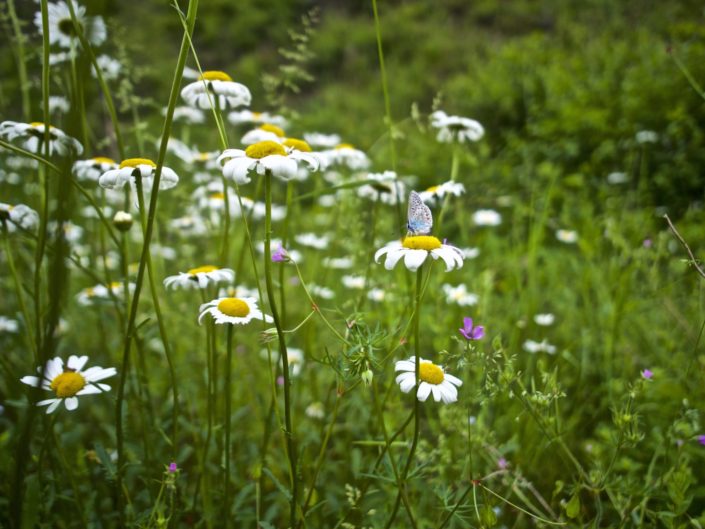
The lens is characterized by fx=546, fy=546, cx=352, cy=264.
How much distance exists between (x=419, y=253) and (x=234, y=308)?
33 cm

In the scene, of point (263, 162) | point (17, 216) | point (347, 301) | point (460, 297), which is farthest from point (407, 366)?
point (460, 297)

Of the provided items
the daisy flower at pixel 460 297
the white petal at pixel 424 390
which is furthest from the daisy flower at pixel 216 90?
the daisy flower at pixel 460 297

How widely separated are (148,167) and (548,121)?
3.26 meters

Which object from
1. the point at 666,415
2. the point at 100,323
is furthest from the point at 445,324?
the point at 100,323

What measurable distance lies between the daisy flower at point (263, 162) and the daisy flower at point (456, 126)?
0.56m

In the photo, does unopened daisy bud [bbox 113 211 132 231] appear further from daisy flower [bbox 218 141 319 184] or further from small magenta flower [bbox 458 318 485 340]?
small magenta flower [bbox 458 318 485 340]

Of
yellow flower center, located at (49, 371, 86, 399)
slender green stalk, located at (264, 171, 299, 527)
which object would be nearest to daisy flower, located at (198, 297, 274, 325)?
slender green stalk, located at (264, 171, 299, 527)

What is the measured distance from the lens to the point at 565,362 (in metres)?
1.78

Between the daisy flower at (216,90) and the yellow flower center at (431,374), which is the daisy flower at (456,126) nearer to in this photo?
the daisy flower at (216,90)

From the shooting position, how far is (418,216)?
2.40ft

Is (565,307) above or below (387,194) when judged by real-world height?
below

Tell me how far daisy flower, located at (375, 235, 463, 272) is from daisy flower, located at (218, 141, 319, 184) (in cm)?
17

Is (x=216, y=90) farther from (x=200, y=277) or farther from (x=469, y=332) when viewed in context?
(x=469, y=332)

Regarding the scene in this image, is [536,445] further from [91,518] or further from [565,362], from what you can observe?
[91,518]
